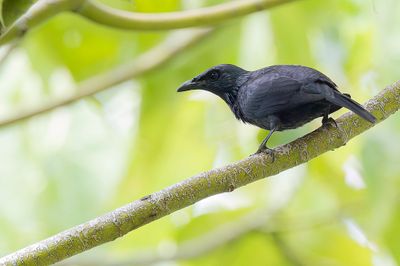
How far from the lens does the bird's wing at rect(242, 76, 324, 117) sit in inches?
110

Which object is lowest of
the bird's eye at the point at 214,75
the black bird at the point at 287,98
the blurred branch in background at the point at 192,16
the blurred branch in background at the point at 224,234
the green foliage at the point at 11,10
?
the blurred branch in background at the point at 224,234

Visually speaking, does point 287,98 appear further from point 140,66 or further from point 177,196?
point 140,66

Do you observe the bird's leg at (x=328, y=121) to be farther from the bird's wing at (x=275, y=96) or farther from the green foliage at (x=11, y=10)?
the green foliage at (x=11, y=10)

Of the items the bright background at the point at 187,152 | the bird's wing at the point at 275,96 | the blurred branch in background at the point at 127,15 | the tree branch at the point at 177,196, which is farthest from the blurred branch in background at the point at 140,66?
the tree branch at the point at 177,196

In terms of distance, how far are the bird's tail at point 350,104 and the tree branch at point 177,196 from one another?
3.1 inches

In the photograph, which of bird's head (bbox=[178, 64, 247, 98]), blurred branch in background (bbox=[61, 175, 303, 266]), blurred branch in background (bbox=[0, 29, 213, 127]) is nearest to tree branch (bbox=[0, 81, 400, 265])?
bird's head (bbox=[178, 64, 247, 98])

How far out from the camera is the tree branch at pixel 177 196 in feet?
7.12

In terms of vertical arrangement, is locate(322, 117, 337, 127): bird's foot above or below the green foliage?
below

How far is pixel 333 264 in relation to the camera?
12.2 feet

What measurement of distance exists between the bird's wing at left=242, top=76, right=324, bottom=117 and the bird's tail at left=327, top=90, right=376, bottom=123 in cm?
5

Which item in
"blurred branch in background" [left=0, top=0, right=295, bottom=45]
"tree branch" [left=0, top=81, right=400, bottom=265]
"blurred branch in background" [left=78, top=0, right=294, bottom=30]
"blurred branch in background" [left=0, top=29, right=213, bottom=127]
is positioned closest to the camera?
"tree branch" [left=0, top=81, right=400, bottom=265]

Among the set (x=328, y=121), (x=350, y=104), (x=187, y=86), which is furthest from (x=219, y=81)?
(x=350, y=104)

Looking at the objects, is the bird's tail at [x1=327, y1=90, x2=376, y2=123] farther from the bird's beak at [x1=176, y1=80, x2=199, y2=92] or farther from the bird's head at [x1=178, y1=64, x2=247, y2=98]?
the bird's beak at [x1=176, y1=80, x2=199, y2=92]

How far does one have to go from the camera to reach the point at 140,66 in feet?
12.7
